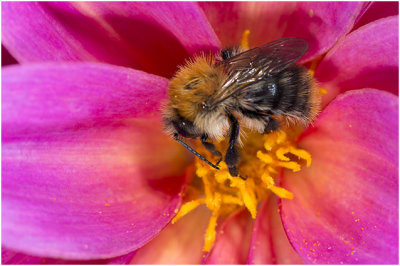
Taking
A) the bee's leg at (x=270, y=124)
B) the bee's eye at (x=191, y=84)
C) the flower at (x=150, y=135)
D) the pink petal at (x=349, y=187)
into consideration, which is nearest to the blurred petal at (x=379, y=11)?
the flower at (x=150, y=135)

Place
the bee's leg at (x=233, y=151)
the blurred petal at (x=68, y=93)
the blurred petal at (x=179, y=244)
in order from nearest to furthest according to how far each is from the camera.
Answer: the blurred petal at (x=68, y=93), the bee's leg at (x=233, y=151), the blurred petal at (x=179, y=244)

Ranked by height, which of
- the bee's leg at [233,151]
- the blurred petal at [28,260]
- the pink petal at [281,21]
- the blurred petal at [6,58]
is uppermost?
the blurred petal at [6,58]

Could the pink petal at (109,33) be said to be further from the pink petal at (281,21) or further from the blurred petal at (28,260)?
the blurred petal at (28,260)

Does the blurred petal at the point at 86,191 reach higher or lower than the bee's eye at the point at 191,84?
lower

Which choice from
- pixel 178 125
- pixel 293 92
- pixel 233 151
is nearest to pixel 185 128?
pixel 178 125

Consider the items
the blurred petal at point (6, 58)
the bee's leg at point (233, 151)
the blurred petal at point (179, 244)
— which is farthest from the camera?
the blurred petal at point (179, 244)

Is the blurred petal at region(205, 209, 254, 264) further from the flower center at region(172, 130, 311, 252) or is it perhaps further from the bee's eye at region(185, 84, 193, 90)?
the bee's eye at region(185, 84, 193, 90)

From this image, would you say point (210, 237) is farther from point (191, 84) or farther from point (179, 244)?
point (191, 84)

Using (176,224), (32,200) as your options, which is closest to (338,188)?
(176,224)
